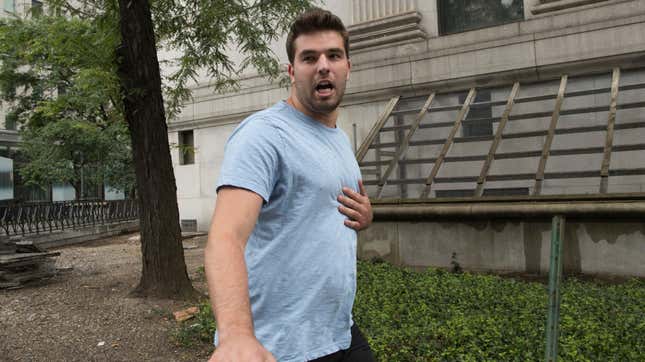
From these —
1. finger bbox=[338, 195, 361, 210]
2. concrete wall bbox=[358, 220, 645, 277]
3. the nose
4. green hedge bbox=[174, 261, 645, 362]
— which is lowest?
green hedge bbox=[174, 261, 645, 362]

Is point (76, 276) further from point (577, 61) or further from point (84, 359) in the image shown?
point (577, 61)

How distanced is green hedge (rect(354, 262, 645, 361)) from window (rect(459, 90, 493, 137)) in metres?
4.34

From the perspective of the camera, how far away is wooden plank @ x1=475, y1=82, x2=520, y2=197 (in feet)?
29.4

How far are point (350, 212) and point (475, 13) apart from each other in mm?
12252

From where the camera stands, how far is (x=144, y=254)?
8.38 m

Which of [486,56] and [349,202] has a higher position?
[486,56]

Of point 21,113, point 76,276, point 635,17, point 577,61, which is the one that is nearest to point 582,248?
point 577,61

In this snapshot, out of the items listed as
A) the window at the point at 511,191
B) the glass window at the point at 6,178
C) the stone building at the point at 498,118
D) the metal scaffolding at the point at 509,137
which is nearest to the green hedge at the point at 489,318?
the stone building at the point at 498,118

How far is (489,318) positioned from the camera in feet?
18.2

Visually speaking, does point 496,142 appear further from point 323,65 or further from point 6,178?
point 6,178

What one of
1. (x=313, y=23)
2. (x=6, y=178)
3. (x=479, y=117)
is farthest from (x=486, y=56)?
(x=6, y=178)

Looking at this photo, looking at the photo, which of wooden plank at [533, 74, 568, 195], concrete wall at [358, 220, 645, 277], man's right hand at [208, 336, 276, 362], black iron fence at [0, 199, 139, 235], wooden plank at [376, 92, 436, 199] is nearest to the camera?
man's right hand at [208, 336, 276, 362]

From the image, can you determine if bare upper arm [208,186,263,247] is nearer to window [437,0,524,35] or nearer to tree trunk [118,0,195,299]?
tree trunk [118,0,195,299]

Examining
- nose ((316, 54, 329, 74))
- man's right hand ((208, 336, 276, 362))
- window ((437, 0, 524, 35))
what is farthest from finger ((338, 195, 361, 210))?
window ((437, 0, 524, 35))
